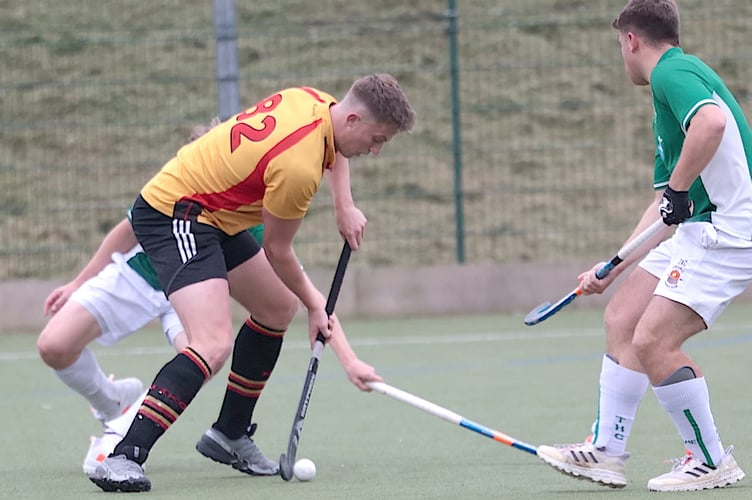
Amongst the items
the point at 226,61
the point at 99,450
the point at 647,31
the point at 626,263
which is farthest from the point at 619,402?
the point at 226,61

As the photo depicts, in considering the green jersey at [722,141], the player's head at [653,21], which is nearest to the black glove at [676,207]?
the green jersey at [722,141]

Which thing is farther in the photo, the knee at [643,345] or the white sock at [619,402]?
the white sock at [619,402]

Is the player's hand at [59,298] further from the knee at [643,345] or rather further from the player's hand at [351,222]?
the knee at [643,345]

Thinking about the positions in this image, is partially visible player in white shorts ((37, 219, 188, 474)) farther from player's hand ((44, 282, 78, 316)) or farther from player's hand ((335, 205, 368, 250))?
player's hand ((335, 205, 368, 250))

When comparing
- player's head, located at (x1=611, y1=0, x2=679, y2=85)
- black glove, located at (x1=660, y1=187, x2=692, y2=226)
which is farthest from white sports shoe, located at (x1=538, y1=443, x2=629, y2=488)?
player's head, located at (x1=611, y1=0, x2=679, y2=85)

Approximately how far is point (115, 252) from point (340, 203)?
1.12 metres

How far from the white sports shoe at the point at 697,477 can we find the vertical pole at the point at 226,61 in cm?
660

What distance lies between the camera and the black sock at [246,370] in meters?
5.39

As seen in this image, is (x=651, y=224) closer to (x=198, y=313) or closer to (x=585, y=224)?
(x=198, y=313)

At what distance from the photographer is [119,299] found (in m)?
5.75

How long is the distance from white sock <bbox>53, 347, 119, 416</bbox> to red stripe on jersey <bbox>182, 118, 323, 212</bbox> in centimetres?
95

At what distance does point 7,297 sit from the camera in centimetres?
1102

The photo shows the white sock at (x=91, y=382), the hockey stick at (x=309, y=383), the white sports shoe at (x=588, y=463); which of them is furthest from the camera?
the white sock at (x=91, y=382)

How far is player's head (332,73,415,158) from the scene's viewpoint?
4766mm
